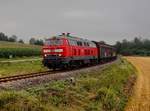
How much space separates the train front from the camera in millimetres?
34938

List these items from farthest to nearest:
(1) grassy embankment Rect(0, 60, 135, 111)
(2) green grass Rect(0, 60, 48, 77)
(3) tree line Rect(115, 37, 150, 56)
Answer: (3) tree line Rect(115, 37, 150, 56) < (2) green grass Rect(0, 60, 48, 77) < (1) grassy embankment Rect(0, 60, 135, 111)

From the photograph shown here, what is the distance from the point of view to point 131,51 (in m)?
174

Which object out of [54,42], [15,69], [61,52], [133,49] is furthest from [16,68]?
[133,49]

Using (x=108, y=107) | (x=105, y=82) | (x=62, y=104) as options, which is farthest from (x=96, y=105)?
(x=105, y=82)

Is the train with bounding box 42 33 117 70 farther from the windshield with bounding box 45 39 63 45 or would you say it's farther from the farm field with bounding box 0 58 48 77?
the farm field with bounding box 0 58 48 77

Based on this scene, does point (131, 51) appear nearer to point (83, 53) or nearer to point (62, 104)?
point (83, 53)

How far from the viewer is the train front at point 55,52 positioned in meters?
34.9

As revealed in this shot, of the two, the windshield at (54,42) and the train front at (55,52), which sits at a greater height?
the windshield at (54,42)

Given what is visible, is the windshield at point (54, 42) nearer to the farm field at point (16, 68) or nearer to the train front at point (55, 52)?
the train front at point (55, 52)

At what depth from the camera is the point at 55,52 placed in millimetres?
35375

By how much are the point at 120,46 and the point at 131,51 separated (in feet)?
27.2

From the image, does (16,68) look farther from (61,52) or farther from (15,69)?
(61,52)

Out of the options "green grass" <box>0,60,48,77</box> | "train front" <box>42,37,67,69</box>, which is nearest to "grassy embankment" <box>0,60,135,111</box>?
"train front" <box>42,37,67,69</box>

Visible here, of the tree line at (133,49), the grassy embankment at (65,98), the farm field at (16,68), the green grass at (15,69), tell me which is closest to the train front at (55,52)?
the farm field at (16,68)
